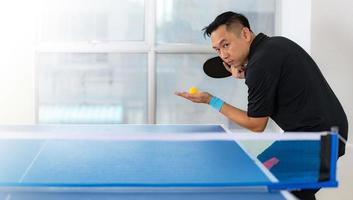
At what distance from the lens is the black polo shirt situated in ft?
7.23

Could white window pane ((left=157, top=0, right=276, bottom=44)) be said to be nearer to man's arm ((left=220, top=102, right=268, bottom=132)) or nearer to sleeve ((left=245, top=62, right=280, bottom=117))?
man's arm ((left=220, top=102, right=268, bottom=132))

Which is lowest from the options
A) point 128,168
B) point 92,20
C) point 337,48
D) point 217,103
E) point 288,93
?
point 128,168

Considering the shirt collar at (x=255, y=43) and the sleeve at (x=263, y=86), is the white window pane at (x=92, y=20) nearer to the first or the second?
the shirt collar at (x=255, y=43)

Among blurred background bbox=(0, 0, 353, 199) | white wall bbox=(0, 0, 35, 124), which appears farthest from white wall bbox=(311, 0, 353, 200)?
white wall bbox=(0, 0, 35, 124)

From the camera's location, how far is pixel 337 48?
3268mm

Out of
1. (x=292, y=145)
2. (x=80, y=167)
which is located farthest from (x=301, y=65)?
(x=80, y=167)

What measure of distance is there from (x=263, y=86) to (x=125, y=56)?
A: 71.7 inches

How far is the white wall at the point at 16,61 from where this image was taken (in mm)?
3674

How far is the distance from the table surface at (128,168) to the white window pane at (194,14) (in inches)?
67.3

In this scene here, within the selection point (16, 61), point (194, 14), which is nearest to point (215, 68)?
point (194, 14)

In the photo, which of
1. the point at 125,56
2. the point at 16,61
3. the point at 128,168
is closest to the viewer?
the point at 128,168

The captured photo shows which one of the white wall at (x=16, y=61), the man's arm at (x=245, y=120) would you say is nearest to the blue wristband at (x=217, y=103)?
the man's arm at (x=245, y=120)

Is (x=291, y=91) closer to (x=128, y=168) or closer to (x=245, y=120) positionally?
(x=245, y=120)

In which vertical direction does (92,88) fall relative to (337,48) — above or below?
below
